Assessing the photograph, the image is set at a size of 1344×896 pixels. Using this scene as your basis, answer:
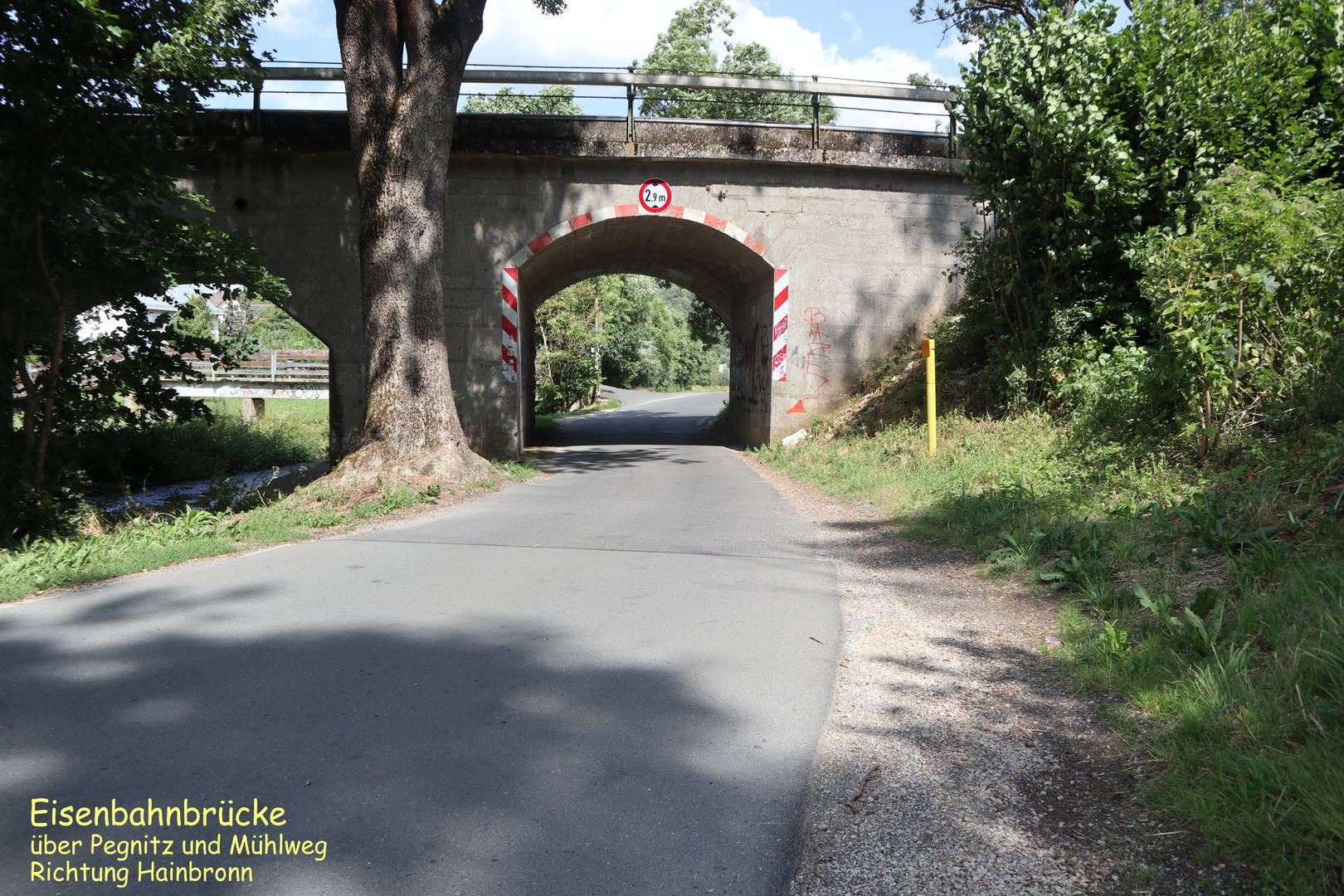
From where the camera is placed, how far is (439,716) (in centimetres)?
312

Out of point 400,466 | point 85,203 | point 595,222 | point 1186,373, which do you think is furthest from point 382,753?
point 595,222

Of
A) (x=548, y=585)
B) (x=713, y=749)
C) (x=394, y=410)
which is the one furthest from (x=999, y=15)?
(x=713, y=749)

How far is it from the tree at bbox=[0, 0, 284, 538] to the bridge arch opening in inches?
206

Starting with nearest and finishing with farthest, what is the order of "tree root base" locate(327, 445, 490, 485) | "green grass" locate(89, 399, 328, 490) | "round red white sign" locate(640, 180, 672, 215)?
"tree root base" locate(327, 445, 490, 485) → "green grass" locate(89, 399, 328, 490) → "round red white sign" locate(640, 180, 672, 215)

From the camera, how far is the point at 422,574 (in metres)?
5.44

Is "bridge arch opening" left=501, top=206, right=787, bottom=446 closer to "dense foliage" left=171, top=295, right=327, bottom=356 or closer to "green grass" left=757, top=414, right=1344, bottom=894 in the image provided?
"green grass" left=757, top=414, right=1344, bottom=894

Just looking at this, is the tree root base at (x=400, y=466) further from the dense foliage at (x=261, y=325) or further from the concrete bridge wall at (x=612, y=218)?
the dense foliage at (x=261, y=325)

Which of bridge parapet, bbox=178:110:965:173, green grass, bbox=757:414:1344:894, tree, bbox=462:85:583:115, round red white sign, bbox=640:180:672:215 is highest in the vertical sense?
tree, bbox=462:85:583:115

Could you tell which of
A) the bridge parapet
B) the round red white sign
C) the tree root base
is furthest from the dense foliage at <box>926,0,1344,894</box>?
the tree root base

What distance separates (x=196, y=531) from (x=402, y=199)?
180 inches

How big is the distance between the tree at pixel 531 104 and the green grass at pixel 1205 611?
19816 mm

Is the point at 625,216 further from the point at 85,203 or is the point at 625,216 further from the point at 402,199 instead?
the point at 85,203

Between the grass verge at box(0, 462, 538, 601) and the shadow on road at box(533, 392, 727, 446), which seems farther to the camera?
the shadow on road at box(533, 392, 727, 446)

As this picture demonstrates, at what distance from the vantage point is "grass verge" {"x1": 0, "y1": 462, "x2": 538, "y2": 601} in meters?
5.40
